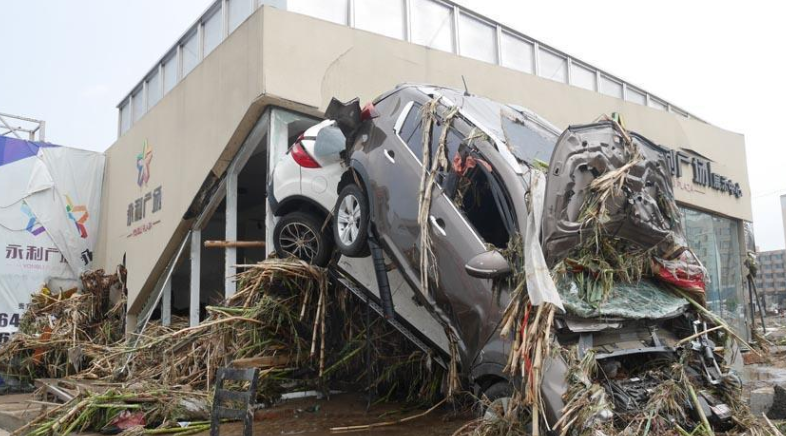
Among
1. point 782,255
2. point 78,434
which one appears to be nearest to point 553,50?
point 78,434

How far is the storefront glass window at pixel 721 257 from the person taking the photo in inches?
599

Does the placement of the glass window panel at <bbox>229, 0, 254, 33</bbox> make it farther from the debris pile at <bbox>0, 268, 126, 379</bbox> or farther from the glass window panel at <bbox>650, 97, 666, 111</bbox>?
the glass window panel at <bbox>650, 97, 666, 111</bbox>

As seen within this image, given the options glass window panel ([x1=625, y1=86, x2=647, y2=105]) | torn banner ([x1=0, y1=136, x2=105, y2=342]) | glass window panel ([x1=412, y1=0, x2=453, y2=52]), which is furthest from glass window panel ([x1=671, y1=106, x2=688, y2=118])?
torn banner ([x1=0, y1=136, x2=105, y2=342])

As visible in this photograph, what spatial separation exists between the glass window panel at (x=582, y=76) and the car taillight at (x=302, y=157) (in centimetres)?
839

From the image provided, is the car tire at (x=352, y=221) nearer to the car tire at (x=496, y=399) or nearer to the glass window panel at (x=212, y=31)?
the car tire at (x=496, y=399)

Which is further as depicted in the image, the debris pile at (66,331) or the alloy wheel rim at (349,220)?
the debris pile at (66,331)

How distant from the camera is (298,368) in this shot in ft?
24.4

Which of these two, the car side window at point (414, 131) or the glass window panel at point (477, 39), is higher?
the glass window panel at point (477, 39)

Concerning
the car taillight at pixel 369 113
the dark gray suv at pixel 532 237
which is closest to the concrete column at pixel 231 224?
the car taillight at pixel 369 113

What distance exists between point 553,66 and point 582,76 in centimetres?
115

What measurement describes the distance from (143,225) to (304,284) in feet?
20.5

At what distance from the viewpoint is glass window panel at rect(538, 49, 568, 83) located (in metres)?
12.9

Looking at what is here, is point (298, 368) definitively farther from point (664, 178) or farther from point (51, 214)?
point (51, 214)

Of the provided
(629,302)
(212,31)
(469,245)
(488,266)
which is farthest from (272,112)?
(629,302)
